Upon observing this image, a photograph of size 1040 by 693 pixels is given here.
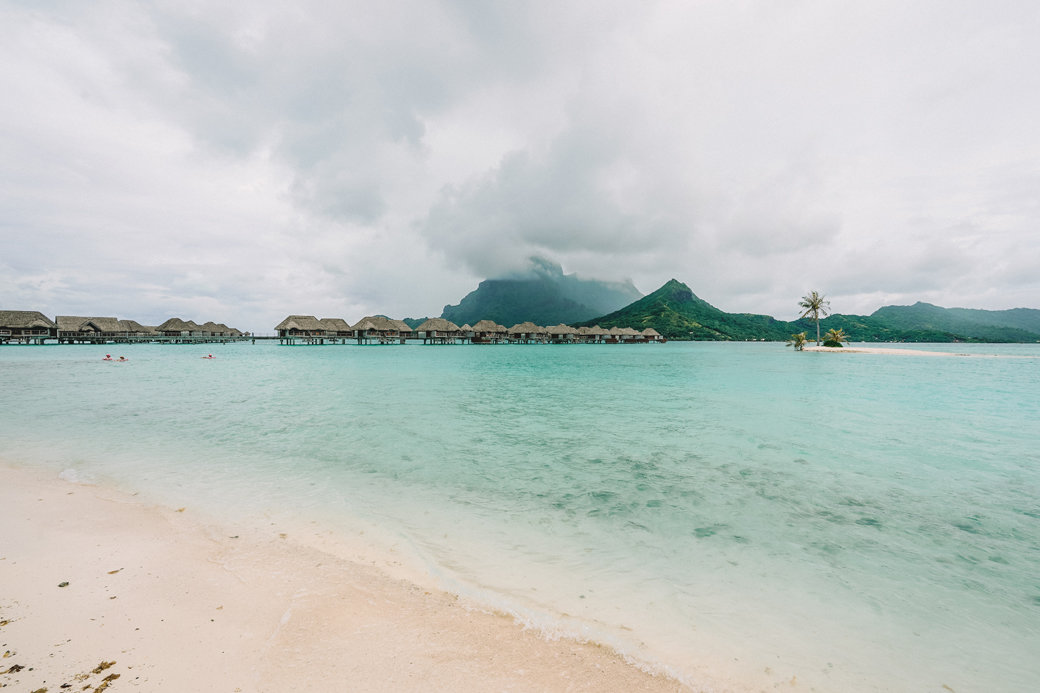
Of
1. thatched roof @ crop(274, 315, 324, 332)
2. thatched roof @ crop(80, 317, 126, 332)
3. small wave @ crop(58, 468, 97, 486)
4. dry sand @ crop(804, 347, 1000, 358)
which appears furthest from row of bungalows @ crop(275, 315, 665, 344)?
small wave @ crop(58, 468, 97, 486)

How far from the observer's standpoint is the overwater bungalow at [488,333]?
97.5 metres

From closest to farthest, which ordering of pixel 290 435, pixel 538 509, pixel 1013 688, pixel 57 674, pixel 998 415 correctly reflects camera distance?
pixel 57 674 → pixel 1013 688 → pixel 538 509 → pixel 290 435 → pixel 998 415

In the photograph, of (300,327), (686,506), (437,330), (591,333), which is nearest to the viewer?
(686,506)

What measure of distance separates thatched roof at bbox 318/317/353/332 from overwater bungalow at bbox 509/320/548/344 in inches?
1506

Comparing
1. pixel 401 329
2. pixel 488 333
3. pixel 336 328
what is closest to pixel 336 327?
pixel 336 328

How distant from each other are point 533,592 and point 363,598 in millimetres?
1716

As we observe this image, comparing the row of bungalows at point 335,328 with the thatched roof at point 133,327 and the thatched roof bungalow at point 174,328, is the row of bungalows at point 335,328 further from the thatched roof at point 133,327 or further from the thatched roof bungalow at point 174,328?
the thatched roof at point 133,327

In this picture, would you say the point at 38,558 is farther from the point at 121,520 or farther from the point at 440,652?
the point at 440,652

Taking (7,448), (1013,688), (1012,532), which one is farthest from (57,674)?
(7,448)

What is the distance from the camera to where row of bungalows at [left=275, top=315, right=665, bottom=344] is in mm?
80062

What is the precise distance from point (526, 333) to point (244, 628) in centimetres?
9984

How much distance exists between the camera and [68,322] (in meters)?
73.3

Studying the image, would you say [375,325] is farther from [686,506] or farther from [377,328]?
[686,506]

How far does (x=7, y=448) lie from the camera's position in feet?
32.2
